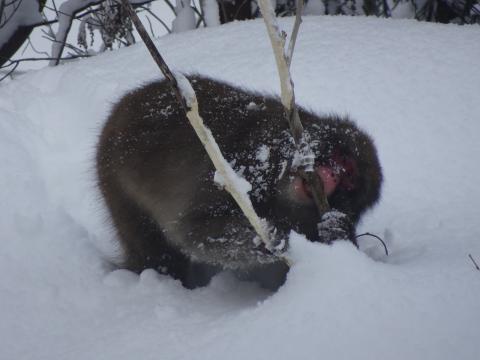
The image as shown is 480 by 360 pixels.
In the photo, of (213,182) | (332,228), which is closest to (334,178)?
(332,228)

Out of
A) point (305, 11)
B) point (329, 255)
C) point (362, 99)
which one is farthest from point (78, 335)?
point (305, 11)

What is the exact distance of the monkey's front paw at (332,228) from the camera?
1951 mm

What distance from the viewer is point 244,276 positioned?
231 centimetres

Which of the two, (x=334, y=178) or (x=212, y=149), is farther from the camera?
(x=334, y=178)

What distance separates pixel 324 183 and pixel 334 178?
0.06 meters

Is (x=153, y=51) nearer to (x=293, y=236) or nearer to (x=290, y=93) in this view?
(x=290, y=93)

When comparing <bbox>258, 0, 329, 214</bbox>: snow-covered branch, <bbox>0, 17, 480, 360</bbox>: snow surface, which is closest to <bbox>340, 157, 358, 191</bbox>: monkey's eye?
<bbox>0, 17, 480, 360</bbox>: snow surface

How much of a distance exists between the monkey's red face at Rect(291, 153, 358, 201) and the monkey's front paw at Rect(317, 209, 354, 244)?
0.19m

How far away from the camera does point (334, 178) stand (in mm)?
2252

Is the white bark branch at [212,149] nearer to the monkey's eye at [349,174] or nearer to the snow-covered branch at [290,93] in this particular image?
the snow-covered branch at [290,93]

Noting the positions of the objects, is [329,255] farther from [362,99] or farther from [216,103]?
[362,99]

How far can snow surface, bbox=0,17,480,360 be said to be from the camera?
4.46ft

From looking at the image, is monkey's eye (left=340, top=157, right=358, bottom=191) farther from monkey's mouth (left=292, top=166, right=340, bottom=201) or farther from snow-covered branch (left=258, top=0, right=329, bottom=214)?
snow-covered branch (left=258, top=0, right=329, bottom=214)

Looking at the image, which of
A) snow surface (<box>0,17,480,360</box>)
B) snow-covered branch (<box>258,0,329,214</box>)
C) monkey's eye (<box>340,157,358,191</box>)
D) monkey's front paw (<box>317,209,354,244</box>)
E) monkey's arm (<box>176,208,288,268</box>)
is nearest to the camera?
snow surface (<box>0,17,480,360</box>)
